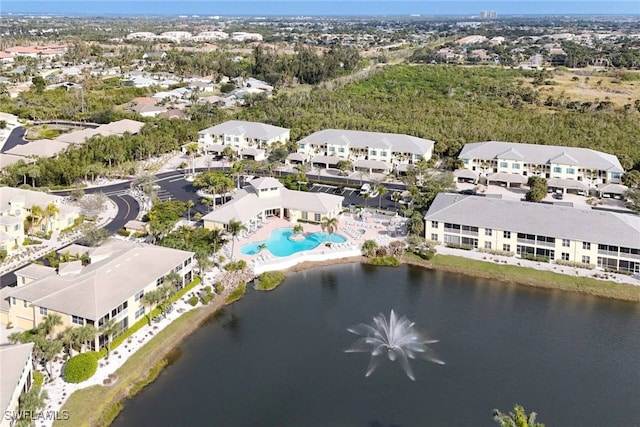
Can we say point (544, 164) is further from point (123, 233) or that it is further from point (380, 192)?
point (123, 233)

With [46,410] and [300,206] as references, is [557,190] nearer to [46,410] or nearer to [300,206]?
[300,206]

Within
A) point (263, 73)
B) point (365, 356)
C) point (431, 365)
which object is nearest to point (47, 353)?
point (365, 356)

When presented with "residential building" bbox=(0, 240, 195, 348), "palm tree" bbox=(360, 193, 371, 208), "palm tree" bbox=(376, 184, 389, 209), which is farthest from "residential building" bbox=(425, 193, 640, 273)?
"residential building" bbox=(0, 240, 195, 348)

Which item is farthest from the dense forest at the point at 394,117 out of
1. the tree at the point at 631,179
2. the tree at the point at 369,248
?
the tree at the point at 369,248

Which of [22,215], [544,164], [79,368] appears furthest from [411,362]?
[544,164]

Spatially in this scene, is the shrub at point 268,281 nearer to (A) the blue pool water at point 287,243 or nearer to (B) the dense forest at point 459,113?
(A) the blue pool water at point 287,243

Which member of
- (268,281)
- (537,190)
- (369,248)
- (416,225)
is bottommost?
(268,281)
